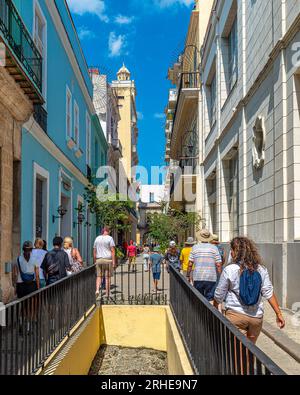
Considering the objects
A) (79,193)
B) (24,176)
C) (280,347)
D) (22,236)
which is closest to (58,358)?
(280,347)

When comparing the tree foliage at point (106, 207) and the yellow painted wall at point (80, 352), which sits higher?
the tree foliage at point (106, 207)

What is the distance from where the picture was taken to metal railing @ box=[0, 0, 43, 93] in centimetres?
875

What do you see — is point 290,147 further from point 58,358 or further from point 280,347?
point 58,358

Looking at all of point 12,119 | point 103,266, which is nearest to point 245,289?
point 12,119

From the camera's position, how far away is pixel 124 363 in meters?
8.83

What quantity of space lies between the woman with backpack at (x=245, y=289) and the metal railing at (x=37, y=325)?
6.33 ft

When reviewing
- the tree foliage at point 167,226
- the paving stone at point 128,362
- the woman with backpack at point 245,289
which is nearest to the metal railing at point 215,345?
the woman with backpack at point 245,289

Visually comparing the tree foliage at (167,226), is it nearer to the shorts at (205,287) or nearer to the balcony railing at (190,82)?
the balcony railing at (190,82)

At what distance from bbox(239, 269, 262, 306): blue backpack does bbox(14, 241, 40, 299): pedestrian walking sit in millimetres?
4304

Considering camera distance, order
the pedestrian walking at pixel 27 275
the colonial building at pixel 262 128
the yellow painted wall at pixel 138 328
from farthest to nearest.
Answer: the yellow painted wall at pixel 138 328
the colonial building at pixel 262 128
the pedestrian walking at pixel 27 275

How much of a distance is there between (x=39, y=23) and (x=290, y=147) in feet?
25.0

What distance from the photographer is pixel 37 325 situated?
5.07 metres

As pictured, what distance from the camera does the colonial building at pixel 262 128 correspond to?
907cm

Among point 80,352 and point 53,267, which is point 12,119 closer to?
point 53,267
